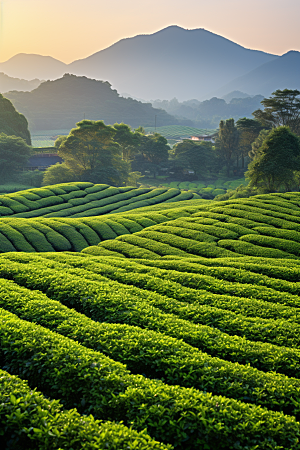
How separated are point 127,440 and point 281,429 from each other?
2983 mm

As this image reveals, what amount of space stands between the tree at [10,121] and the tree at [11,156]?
8995 mm

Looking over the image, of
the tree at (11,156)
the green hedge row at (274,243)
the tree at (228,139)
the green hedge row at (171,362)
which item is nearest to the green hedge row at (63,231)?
the green hedge row at (274,243)

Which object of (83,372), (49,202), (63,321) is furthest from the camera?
(49,202)

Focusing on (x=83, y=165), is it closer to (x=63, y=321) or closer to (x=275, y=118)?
(x=275, y=118)

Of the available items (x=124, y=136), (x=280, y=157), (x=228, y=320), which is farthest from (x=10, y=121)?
(x=228, y=320)

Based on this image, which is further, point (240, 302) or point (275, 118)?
point (275, 118)

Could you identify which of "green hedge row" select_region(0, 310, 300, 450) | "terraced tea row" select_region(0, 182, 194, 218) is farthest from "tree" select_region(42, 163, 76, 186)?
"green hedge row" select_region(0, 310, 300, 450)

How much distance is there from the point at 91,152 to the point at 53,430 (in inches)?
2604

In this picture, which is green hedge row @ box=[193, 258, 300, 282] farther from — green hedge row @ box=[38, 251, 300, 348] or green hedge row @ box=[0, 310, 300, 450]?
green hedge row @ box=[0, 310, 300, 450]

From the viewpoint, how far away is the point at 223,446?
18.6 feet

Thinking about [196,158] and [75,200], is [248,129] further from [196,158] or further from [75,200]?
[75,200]

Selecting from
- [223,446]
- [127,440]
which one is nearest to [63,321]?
[127,440]

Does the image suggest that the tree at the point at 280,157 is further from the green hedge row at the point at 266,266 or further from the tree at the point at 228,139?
the tree at the point at 228,139

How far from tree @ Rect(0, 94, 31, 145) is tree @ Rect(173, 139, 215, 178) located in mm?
47837
